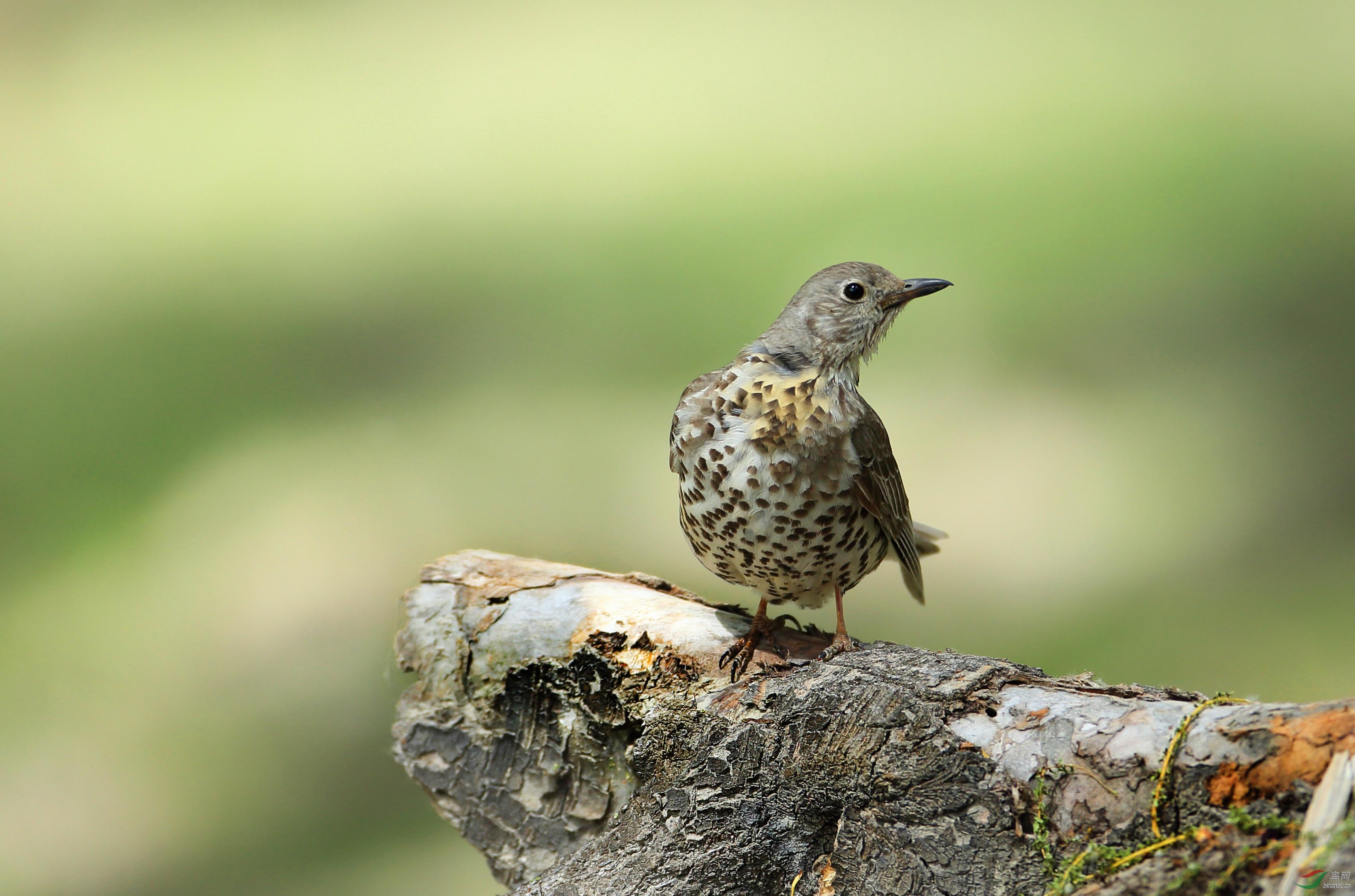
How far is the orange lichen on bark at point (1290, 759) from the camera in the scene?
5.82ft

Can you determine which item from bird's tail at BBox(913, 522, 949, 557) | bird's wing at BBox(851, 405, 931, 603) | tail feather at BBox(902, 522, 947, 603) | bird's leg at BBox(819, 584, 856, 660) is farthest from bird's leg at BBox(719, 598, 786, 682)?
bird's tail at BBox(913, 522, 949, 557)

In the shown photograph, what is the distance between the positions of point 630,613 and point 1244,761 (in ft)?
5.61

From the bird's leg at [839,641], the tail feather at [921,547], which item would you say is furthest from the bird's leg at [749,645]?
the tail feather at [921,547]

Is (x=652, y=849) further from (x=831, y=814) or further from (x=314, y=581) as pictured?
(x=314, y=581)

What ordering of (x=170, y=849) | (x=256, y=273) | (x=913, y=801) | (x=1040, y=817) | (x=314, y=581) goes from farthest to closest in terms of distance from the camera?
(x=256, y=273)
(x=314, y=581)
(x=170, y=849)
(x=913, y=801)
(x=1040, y=817)

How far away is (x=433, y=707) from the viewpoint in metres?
3.21

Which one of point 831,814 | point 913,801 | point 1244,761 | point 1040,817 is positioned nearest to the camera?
point 1244,761

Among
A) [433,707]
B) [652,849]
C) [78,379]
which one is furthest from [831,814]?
[78,379]

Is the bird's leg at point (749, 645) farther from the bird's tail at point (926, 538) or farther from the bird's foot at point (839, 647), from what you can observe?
the bird's tail at point (926, 538)

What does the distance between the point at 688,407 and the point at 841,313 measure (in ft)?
1.81

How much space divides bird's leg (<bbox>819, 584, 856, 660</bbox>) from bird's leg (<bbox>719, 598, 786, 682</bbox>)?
0.57ft

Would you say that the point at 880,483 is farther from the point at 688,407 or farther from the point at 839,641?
the point at 688,407

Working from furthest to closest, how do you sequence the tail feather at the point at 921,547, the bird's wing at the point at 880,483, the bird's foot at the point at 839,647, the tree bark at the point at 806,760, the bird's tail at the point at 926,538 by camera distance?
1. the bird's tail at the point at 926,538
2. the tail feather at the point at 921,547
3. the bird's wing at the point at 880,483
4. the bird's foot at the point at 839,647
5. the tree bark at the point at 806,760

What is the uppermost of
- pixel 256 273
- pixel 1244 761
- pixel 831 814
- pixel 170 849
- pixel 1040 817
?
pixel 256 273
